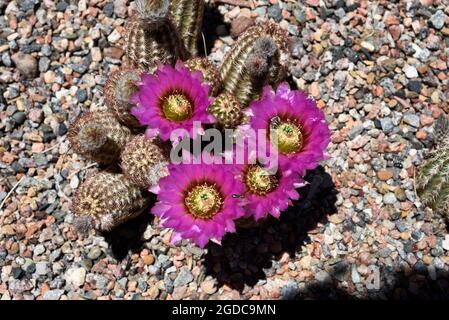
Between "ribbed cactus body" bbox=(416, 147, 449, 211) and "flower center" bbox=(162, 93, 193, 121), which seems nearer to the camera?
"flower center" bbox=(162, 93, 193, 121)

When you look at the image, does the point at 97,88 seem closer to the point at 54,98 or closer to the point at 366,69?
the point at 54,98

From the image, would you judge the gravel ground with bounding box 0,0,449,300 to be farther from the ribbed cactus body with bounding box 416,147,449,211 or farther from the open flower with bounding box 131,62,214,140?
the open flower with bounding box 131,62,214,140

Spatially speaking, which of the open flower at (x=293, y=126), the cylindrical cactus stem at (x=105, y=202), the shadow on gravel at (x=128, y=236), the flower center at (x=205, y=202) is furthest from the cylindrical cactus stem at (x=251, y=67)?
the shadow on gravel at (x=128, y=236)

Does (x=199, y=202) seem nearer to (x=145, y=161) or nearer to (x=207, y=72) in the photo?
(x=145, y=161)

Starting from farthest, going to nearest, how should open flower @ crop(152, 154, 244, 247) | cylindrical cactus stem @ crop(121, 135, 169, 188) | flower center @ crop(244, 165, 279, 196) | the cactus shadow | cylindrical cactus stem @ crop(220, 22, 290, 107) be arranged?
the cactus shadow < cylindrical cactus stem @ crop(220, 22, 290, 107) < cylindrical cactus stem @ crop(121, 135, 169, 188) < flower center @ crop(244, 165, 279, 196) < open flower @ crop(152, 154, 244, 247)

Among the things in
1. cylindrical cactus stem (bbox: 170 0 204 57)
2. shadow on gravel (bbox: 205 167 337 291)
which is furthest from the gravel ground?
cylindrical cactus stem (bbox: 170 0 204 57)

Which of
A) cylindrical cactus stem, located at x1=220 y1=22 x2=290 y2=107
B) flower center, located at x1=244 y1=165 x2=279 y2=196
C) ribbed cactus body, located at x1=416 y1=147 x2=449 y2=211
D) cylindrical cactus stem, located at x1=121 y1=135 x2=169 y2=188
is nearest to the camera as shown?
flower center, located at x1=244 y1=165 x2=279 y2=196
